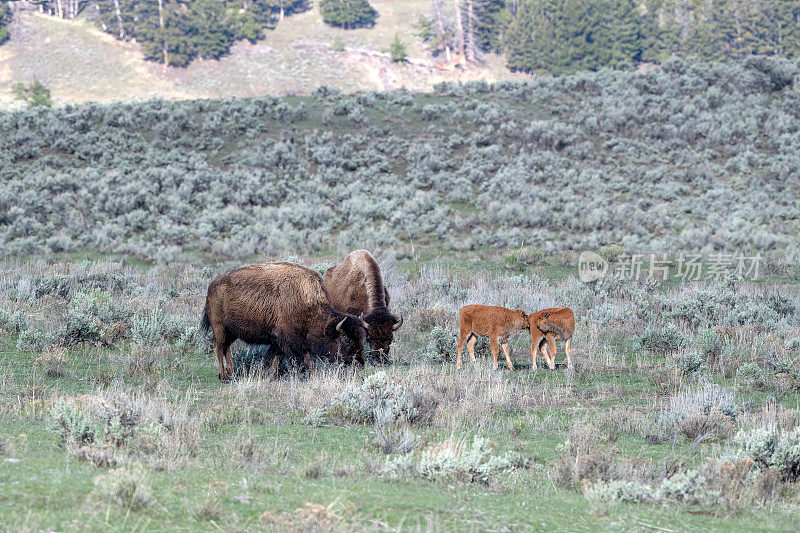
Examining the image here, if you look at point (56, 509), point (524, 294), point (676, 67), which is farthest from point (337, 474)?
point (676, 67)

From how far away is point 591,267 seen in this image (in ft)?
76.4

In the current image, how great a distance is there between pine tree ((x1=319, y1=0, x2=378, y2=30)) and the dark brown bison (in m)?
90.6

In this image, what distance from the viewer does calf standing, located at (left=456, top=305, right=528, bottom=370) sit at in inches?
457

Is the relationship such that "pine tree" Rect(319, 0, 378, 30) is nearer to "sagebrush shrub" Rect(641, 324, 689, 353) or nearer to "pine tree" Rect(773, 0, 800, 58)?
"pine tree" Rect(773, 0, 800, 58)

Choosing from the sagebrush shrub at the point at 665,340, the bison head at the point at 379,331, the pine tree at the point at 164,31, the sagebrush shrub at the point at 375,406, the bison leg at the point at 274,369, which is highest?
the pine tree at the point at 164,31

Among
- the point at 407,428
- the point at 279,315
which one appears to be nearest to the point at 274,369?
the point at 279,315

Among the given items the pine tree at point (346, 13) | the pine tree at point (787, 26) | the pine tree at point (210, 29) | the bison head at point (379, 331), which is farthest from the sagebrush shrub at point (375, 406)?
the pine tree at point (346, 13)

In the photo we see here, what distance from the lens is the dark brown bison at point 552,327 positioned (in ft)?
37.8

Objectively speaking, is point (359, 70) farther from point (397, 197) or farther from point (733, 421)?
point (733, 421)

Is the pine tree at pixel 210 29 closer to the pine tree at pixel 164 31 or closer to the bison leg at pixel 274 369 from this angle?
the pine tree at pixel 164 31

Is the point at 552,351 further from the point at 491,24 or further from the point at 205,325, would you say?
the point at 491,24

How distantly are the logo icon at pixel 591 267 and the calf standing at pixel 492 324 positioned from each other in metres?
8.91

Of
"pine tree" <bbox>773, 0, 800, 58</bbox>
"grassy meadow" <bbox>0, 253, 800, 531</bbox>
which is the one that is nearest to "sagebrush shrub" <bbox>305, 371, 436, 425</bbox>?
"grassy meadow" <bbox>0, 253, 800, 531</bbox>

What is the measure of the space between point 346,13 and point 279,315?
91.7 meters
